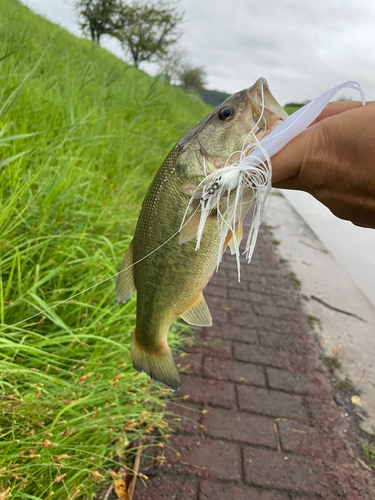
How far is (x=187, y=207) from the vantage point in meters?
1.25

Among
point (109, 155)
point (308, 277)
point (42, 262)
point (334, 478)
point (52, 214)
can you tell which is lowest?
point (334, 478)

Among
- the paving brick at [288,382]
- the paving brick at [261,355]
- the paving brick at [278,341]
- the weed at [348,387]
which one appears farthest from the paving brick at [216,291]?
the weed at [348,387]

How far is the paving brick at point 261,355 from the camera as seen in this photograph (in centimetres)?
316

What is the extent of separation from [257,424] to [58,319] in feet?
5.12

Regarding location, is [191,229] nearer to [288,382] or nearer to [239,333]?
[288,382]

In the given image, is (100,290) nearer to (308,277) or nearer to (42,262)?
(42,262)

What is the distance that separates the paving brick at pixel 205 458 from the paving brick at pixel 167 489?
0.07 metres

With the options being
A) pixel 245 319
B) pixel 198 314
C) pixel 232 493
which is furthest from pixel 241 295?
pixel 198 314

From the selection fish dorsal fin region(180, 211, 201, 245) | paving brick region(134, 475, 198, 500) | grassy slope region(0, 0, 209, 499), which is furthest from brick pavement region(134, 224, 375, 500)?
fish dorsal fin region(180, 211, 201, 245)

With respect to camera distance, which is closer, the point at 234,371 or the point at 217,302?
the point at 234,371

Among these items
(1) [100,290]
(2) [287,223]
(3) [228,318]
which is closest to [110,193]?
(1) [100,290]

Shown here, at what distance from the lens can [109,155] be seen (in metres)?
4.04

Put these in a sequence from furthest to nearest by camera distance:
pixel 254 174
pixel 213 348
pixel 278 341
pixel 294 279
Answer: pixel 294 279 → pixel 278 341 → pixel 213 348 → pixel 254 174

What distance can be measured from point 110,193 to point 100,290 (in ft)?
4.21
